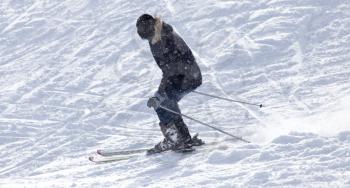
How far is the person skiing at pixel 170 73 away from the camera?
23.9 ft

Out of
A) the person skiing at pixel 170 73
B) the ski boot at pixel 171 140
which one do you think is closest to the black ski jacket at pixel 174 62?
the person skiing at pixel 170 73

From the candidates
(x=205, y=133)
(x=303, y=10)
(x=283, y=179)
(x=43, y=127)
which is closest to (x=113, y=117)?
(x=43, y=127)

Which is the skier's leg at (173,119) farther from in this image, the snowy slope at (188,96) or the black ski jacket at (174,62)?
the snowy slope at (188,96)

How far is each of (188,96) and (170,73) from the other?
359 centimetres

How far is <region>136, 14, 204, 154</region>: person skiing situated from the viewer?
7285 mm

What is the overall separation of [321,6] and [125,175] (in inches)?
301

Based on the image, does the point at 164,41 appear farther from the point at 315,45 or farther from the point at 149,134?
the point at 315,45

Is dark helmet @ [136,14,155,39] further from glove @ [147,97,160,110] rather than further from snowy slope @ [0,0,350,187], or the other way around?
snowy slope @ [0,0,350,187]

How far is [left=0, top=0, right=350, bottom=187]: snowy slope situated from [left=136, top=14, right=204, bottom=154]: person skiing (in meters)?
0.37

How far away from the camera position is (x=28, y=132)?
10.7 metres

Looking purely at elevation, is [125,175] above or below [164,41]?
below

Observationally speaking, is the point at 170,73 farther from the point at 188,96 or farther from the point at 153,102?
the point at 188,96

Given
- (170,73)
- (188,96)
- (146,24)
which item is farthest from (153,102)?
(188,96)

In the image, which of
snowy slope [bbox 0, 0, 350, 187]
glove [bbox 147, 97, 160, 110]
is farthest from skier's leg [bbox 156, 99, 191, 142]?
snowy slope [bbox 0, 0, 350, 187]
